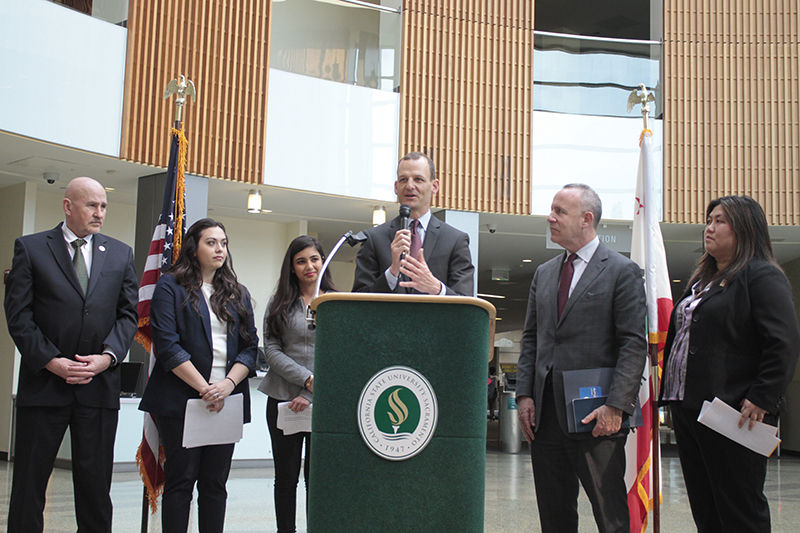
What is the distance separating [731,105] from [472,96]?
3.40 meters

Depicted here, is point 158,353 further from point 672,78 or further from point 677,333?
point 672,78

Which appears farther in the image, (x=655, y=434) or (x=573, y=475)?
(x=655, y=434)

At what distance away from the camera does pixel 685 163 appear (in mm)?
10148

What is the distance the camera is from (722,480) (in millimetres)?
3018

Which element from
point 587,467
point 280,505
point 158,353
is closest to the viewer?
point 587,467

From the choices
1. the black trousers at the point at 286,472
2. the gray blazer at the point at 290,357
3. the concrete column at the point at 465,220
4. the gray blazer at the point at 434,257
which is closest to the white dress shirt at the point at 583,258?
the gray blazer at the point at 434,257

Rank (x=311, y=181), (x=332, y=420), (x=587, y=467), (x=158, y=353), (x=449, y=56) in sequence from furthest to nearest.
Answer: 1. (x=449, y=56)
2. (x=311, y=181)
3. (x=158, y=353)
4. (x=587, y=467)
5. (x=332, y=420)

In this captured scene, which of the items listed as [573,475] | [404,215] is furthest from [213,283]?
[573,475]

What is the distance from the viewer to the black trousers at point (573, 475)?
9.71 feet

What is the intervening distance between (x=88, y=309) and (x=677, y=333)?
2.51m

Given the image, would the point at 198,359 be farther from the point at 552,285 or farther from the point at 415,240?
the point at 552,285

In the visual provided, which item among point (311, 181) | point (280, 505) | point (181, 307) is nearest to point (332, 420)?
point (181, 307)

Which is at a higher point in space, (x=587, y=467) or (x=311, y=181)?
(x=311, y=181)

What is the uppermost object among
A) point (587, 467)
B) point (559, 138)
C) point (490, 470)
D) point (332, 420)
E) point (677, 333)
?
point (559, 138)
